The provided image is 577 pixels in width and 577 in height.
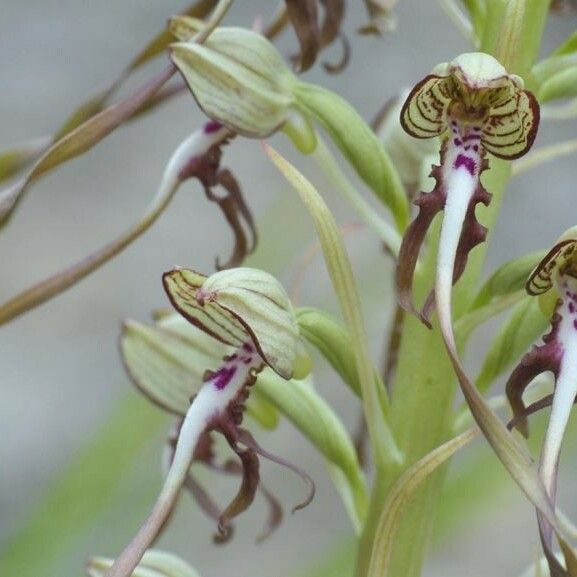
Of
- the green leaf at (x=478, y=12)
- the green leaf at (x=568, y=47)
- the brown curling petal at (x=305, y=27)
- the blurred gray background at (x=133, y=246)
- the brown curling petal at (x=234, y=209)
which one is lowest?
the blurred gray background at (x=133, y=246)

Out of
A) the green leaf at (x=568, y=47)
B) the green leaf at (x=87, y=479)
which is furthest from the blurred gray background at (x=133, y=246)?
the green leaf at (x=568, y=47)

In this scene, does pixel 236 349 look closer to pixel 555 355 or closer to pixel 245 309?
pixel 245 309

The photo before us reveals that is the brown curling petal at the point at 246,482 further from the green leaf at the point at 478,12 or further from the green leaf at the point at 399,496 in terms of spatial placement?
the green leaf at the point at 478,12

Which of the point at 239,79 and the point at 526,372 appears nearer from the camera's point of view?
the point at 526,372

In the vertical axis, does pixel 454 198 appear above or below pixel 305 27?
below

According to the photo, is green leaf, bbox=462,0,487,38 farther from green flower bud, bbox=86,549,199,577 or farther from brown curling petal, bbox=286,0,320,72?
green flower bud, bbox=86,549,199,577

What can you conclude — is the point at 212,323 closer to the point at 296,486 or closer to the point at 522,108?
the point at 522,108

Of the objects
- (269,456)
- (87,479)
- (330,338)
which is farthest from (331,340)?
(87,479)
